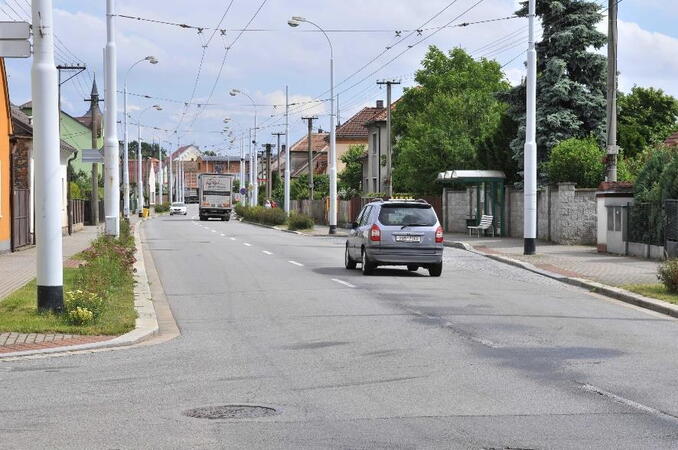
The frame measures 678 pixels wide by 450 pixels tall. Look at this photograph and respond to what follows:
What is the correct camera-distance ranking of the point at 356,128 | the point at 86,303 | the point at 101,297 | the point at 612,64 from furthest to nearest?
the point at 356,128 → the point at 612,64 → the point at 101,297 → the point at 86,303

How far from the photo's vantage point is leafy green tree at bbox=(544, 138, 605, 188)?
35.4m

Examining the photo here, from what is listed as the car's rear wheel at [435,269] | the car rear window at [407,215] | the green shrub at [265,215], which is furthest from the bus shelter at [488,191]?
the green shrub at [265,215]

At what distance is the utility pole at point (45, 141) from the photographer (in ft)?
43.0

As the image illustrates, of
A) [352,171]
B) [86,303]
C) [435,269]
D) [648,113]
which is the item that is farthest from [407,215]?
[352,171]

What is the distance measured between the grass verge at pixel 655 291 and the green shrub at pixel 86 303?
28.8 feet

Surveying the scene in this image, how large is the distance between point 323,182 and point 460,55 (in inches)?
1680

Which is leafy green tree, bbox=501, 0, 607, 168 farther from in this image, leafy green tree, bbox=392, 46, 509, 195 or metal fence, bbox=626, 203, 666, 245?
metal fence, bbox=626, 203, 666, 245

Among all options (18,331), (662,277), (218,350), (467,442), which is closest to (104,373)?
(218,350)

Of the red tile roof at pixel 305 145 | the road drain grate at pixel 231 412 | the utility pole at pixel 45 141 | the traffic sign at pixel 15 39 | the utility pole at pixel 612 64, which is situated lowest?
Answer: the road drain grate at pixel 231 412

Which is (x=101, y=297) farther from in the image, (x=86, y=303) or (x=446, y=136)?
(x=446, y=136)

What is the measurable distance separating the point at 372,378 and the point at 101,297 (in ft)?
18.0

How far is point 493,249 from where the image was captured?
108 feet

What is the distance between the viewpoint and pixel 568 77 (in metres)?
41.7

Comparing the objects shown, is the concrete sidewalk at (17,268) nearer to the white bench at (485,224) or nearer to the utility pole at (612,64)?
the utility pole at (612,64)
